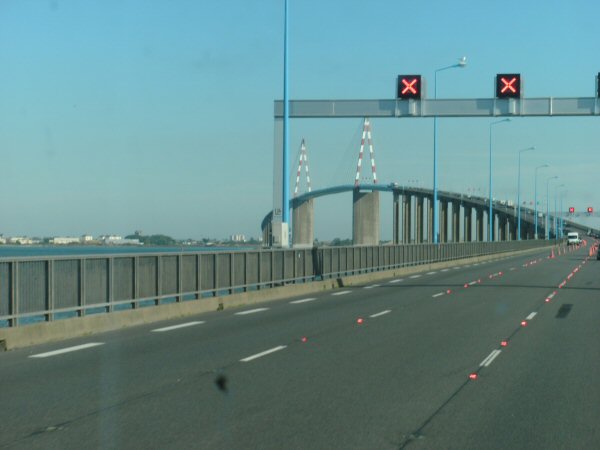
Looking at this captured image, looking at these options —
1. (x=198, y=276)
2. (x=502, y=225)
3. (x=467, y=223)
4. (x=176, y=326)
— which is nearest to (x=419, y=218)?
(x=467, y=223)

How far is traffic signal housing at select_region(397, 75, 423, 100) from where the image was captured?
28812mm

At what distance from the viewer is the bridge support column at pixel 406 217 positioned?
387 feet

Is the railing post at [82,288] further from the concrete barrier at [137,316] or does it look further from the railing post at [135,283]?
the railing post at [135,283]

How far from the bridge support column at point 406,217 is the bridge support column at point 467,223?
15836 millimetres

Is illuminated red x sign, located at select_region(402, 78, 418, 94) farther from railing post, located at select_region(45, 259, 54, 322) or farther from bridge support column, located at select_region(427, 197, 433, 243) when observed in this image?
bridge support column, located at select_region(427, 197, 433, 243)

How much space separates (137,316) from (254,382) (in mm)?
8470

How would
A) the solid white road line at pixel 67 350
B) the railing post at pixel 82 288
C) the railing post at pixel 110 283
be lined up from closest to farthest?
the solid white road line at pixel 67 350, the railing post at pixel 82 288, the railing post at pixel 110 283

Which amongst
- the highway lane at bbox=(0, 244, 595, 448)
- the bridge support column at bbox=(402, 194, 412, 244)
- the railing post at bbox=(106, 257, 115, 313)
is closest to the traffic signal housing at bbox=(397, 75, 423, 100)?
the highway lane at bbox=(0, 244, 595, 448)

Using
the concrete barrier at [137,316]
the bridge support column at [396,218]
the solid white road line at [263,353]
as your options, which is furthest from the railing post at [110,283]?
the bridge support column at [396,218]

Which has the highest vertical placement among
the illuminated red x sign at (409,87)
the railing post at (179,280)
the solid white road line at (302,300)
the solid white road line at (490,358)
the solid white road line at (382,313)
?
the illuminated red x sign at (409,87)

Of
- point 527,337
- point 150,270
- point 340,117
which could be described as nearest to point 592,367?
point 527,337

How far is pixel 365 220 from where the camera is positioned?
232ft

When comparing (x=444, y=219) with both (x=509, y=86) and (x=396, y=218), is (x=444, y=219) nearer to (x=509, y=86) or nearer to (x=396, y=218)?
(x=396, y=218)

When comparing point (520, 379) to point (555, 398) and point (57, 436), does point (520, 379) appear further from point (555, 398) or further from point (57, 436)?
point (57, 436)
